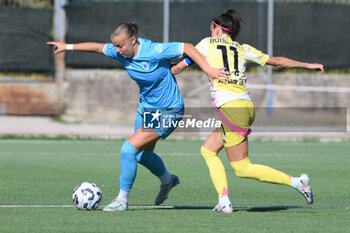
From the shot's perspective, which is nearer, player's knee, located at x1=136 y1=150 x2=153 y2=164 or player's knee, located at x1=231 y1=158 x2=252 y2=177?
player's knee, located at x1=231 y1=158 x2=252 y2=177

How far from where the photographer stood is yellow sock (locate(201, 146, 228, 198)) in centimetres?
805

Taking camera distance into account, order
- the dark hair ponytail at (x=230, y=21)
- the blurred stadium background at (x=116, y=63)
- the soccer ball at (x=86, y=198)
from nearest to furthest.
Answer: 1. the dark hair ponytail at (x=230, y=21)
2. the soccer ball at (x=86, y=198)
3. the blurred stadium background at (x=116, y=63)

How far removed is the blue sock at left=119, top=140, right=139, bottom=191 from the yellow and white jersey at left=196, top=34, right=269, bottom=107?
0.98m

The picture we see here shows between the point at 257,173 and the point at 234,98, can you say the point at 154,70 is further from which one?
the point at 257,173

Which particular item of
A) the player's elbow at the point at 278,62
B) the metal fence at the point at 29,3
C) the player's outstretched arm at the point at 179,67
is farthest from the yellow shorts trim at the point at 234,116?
the metal fence at the point at 29,3

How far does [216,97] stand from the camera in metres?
7.98

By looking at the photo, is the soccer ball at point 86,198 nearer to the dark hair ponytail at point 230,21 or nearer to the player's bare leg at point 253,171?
the player's bare leg at point 253,171

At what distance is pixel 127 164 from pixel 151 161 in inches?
20.3

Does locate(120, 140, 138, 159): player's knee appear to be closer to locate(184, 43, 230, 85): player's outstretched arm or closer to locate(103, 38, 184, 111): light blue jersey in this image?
locate(103, 38, 184, 111): light blue jersey

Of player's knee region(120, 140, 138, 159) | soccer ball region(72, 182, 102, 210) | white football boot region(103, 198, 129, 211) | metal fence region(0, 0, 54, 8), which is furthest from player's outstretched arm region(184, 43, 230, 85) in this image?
metal fence region(0, 0, 54, 8)

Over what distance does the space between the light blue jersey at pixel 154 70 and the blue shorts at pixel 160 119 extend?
53 millimetres

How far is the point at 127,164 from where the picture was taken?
8117mm

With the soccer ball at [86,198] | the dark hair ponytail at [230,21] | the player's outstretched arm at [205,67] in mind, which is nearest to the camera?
the player's outstretched arm at [205,67]

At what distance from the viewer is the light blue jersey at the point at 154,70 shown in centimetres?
801
